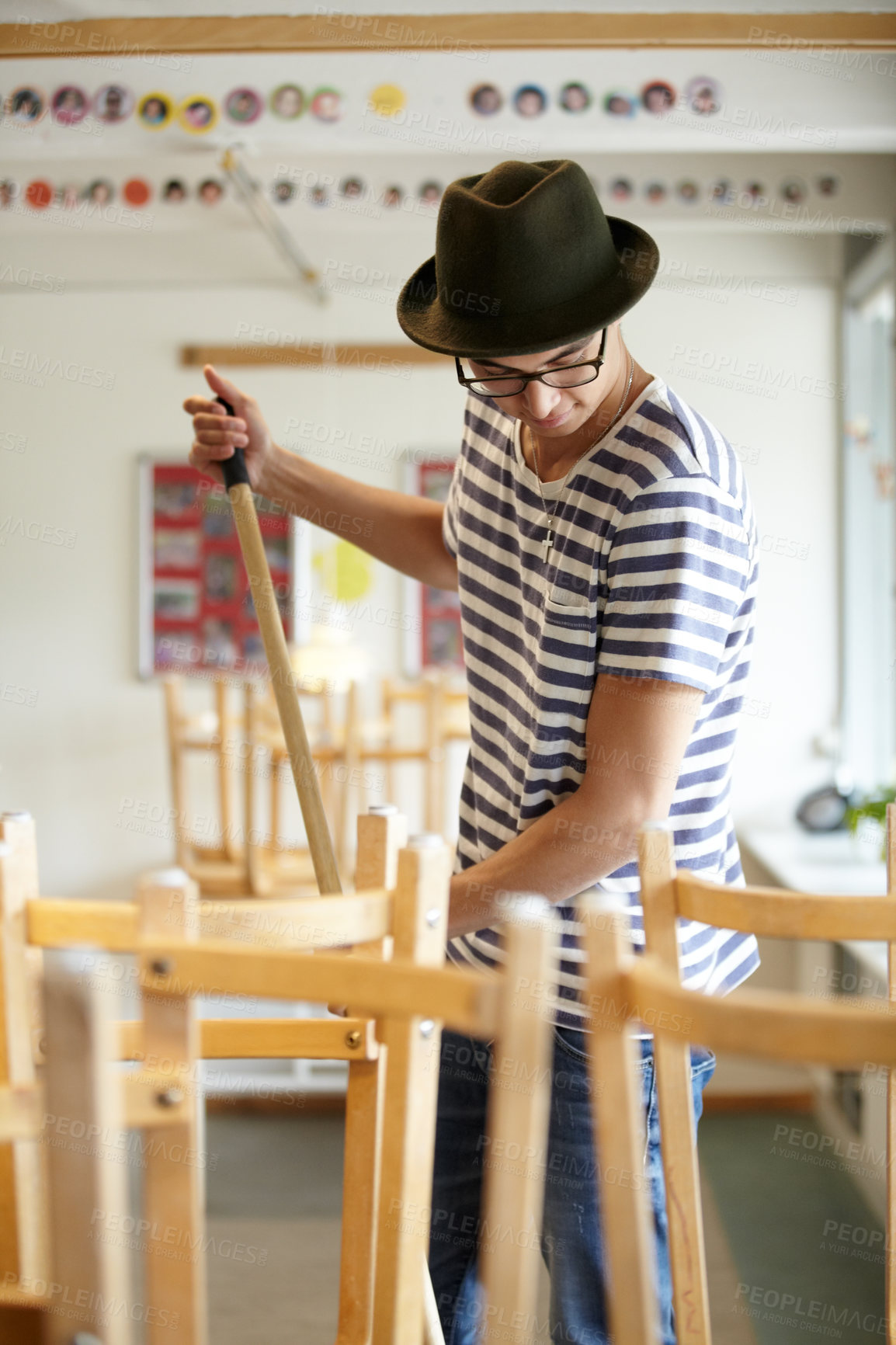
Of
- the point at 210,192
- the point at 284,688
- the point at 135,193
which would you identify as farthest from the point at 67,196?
the point at 284,688

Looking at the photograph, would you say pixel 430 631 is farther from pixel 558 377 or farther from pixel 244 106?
pixel 558 377

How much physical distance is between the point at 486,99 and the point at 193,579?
216 centimetres

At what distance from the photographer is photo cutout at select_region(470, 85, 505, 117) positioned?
2.33 m

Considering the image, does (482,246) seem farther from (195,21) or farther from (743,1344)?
(743,1344)

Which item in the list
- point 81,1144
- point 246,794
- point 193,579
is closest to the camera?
point 81,1144

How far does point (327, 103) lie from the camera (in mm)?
2346

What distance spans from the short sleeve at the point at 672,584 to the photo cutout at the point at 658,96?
148 cm

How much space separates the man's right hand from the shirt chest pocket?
1.63ft

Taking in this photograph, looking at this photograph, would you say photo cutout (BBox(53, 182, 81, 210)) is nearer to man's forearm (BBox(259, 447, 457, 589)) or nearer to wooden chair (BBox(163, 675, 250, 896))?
wooden chair (BBox(163, 675, 250, 896))

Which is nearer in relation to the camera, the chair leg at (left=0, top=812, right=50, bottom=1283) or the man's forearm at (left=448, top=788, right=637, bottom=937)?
the chair leg at (left=0, top=812, right=50, bottom=1283)

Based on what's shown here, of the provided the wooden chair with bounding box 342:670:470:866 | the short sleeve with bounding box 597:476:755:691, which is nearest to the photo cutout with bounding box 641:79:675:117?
the short sleeve with bounding box 597:476:755:691

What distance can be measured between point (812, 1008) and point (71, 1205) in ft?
1.33

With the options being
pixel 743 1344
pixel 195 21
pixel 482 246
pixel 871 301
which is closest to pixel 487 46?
pixel 195 21

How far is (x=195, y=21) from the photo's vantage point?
7.52ft
